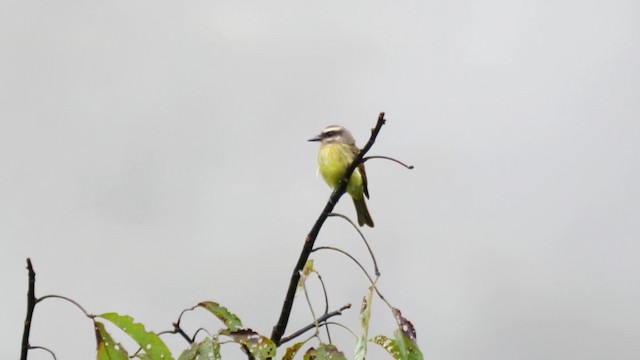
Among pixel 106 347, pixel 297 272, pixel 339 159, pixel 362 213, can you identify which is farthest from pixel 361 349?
pixel 362 213

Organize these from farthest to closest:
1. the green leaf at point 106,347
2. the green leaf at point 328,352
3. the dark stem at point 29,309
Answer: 1. the green leaf at point 328,352
2. the green leaf at point 106,347
3. the dark stem at point 29,309

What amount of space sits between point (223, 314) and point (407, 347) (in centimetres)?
101

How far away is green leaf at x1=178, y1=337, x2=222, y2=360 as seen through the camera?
386cm

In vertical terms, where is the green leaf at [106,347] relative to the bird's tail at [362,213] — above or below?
below

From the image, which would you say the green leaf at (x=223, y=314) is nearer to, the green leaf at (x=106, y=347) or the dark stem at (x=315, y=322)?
the dark stem at (x=315, y=322)

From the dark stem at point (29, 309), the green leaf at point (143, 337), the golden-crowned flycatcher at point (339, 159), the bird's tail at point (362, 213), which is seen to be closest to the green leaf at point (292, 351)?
the green leaf at point (143, 337)

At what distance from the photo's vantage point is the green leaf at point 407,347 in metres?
4.22

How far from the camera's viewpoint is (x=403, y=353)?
4.23 metres

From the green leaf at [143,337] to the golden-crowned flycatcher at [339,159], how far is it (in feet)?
17.6

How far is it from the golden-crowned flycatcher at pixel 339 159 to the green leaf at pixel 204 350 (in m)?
5.36

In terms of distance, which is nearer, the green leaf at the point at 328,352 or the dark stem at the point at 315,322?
the green leaf at the point at 328,352

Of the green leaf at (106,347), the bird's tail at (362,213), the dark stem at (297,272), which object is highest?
the bird's tail at (362,213)

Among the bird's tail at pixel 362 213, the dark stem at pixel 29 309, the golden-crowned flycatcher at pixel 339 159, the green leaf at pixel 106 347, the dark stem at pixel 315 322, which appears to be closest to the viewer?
the dark stem at pixel 29 309

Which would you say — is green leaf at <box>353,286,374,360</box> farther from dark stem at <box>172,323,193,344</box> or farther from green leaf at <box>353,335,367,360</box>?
dark stem at <box>172,323,193,344</box>
